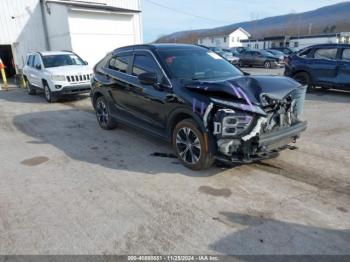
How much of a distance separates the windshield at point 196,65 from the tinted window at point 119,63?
3.49 feet

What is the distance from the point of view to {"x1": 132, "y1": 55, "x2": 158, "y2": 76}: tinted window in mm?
5130

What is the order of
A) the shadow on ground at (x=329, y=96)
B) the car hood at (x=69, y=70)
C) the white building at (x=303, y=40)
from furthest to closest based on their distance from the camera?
the white building at (x=303, y=40), the car hood at (x=69, y=70), the shadow on ground at (x=329, y=96)

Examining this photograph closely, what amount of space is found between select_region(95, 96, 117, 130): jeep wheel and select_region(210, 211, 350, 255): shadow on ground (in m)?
4.20

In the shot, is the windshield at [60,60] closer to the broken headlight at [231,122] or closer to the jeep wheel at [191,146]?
the jeep wheel at [191,146]

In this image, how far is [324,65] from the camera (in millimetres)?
10727

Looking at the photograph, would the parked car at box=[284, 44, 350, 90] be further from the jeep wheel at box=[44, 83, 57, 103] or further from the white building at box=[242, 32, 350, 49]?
the white building at box=[242, 32, 350, 49]

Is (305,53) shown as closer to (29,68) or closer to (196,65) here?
(196,65)

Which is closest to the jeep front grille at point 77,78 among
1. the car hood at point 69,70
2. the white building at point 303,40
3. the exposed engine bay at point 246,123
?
the car hood at point 69,70

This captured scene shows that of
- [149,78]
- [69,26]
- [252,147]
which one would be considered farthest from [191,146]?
[69,26]

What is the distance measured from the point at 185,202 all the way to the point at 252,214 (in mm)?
827

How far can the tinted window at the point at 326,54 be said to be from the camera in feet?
35.0

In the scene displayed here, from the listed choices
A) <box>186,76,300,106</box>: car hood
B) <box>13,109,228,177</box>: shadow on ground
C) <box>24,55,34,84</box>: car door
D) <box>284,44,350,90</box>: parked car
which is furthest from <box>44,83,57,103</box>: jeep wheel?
<box>284,44,350,90</box>: parked car

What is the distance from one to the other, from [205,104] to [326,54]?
8.84 meters

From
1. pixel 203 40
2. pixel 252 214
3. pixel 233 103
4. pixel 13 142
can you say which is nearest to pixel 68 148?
pixel 13 142
